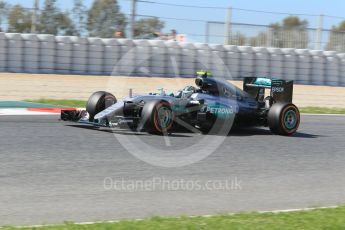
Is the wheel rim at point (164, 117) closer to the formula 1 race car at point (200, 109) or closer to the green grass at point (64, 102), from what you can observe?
the formula 1 race car at point (200, 109)

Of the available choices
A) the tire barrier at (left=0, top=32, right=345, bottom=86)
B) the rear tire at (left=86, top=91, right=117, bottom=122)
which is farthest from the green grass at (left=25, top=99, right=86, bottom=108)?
the tire barrier at (left=0, top=32, right=345, bottom=86)

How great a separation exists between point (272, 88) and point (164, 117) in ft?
8.19

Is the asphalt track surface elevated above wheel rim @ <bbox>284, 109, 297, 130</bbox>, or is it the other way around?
wheel rim @ <bbox>284, 109, 297, 130</bbox>

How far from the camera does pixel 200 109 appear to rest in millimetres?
10367

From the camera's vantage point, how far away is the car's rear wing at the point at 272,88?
1130 centimetres

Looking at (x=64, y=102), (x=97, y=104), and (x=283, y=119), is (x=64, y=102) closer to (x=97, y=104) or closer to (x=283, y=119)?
(x=97, y=104)

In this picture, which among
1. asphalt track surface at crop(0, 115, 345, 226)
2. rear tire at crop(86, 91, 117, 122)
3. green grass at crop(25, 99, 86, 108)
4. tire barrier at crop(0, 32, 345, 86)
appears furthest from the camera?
tire barrier at crop(0, 32, 345, 86)

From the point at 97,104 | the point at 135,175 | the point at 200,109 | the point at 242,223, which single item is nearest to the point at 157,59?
the point at 97,104

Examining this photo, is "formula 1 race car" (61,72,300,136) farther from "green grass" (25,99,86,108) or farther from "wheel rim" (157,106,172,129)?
"green grass" (25,99,86,108)

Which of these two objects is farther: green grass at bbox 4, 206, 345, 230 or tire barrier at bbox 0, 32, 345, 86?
tire barrier at bbox 0, 32, 345, 86

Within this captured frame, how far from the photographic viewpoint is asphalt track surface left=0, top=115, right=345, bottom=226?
19.0 ft

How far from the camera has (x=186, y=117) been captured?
10375 mm

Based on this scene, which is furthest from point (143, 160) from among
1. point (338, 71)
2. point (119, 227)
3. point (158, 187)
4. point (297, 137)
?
point (338, 71)

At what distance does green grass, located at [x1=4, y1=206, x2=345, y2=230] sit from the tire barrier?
45.4 feet
